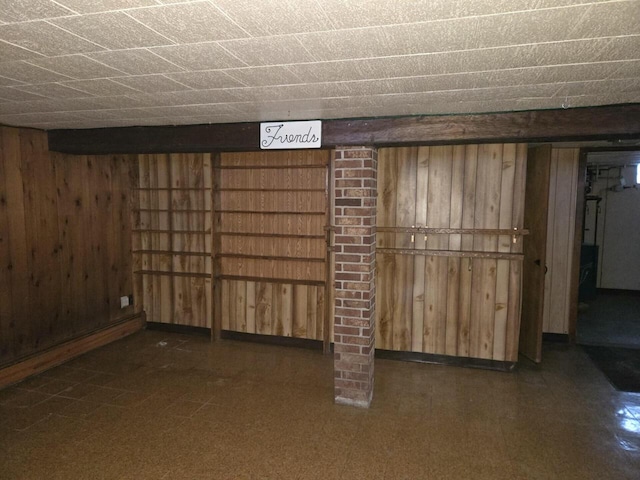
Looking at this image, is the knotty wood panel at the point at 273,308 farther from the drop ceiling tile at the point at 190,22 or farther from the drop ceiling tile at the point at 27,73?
the drop ceiling tile at the point at 190,22

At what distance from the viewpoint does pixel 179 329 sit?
5.29 m

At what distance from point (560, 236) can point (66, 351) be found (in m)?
5.57

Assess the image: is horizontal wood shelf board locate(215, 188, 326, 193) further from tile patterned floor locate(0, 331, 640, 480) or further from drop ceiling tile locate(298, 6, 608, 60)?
drop ceiling tile locate(298, 6, 608, 60)

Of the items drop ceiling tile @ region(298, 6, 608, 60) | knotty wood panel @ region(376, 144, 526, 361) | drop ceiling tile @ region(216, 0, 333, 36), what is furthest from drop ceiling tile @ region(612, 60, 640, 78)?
knotty wood panel @ region(376, 144, 526, 361)

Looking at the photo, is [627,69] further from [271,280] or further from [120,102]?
[271,280]

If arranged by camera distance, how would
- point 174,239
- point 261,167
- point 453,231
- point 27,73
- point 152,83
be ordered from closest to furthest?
point 27,73 → point 152,83 → point 453,231 → point 261,167 → point 174,239

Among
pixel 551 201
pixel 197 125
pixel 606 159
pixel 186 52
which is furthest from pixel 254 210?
pixel 606 159

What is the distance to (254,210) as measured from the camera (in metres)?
4.86

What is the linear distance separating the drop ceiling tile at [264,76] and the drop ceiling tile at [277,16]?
0.42 m

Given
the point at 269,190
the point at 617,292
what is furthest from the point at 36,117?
the point at 617,292

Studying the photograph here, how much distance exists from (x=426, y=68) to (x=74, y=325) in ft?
14.4

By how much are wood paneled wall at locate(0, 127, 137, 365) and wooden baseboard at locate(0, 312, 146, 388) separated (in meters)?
0.08

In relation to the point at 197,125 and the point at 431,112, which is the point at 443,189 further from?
the point at 197,125

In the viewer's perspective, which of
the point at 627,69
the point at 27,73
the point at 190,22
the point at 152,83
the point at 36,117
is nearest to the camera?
the point at 190,22
